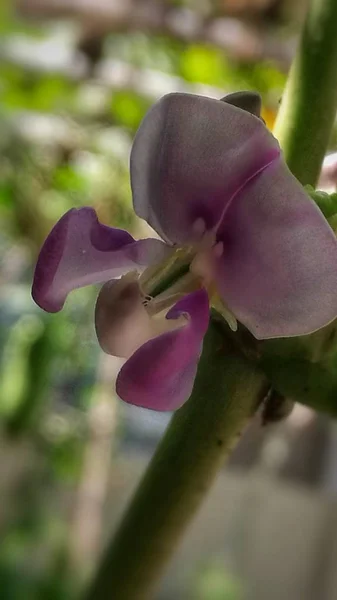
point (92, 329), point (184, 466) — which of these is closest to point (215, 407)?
point (184, 466)

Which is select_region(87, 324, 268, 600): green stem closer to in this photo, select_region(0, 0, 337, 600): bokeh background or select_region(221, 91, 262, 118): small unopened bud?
select_region(221, 91, 262, 118): small unopened bud

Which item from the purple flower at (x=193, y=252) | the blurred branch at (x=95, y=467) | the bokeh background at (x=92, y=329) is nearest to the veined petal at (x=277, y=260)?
the purple flower at (x=193, y=252)

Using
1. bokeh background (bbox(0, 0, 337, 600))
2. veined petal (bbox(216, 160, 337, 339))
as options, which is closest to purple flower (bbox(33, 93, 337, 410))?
veined petal (bbox(216, 160, 337, 339))

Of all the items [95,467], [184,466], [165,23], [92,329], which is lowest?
[95,467]

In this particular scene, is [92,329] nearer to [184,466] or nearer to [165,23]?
[165,23]

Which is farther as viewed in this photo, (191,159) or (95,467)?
(95,467)

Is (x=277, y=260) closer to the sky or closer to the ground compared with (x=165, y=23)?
closer to the sky

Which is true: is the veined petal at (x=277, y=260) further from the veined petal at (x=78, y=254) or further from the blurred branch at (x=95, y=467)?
the blurred branch at (x=95, y=467)

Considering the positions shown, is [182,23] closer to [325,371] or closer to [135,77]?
[135,77]
